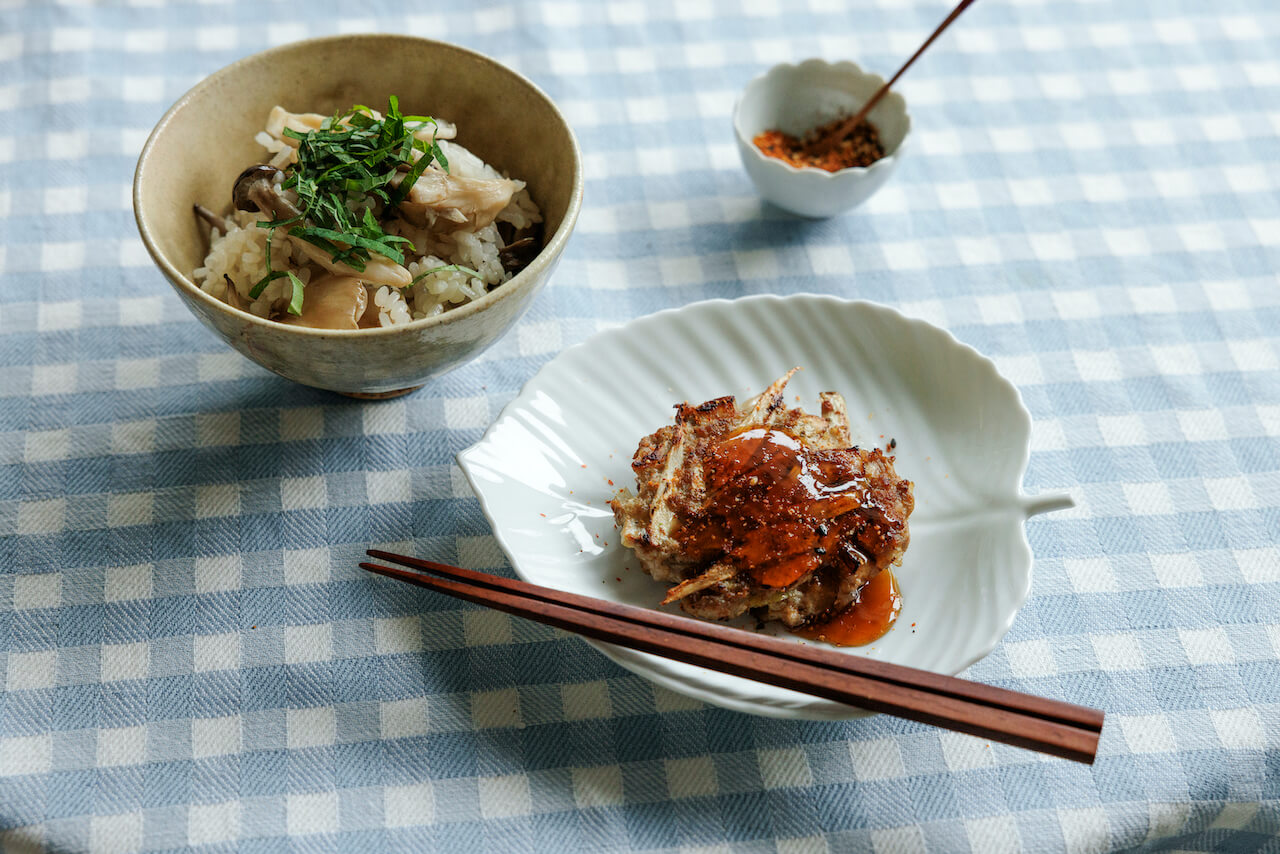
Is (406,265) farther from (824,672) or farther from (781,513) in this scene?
(824,672)

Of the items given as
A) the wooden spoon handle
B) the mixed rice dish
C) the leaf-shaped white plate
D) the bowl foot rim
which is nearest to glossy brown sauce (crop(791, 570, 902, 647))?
the leaf-shaped white plate

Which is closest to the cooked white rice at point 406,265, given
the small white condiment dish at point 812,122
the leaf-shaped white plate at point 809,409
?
the leaf-shaped white plate at point 809,409

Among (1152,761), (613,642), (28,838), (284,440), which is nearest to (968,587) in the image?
(1152,761)

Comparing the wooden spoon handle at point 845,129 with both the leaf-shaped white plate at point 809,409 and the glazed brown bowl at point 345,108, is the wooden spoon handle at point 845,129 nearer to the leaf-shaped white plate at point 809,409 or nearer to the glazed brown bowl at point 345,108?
the leaf-shaped white plate at point 809,409

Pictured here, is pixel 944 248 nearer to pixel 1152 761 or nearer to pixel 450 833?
pixel 1152 761

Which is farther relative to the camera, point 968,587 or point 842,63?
point 842,63
